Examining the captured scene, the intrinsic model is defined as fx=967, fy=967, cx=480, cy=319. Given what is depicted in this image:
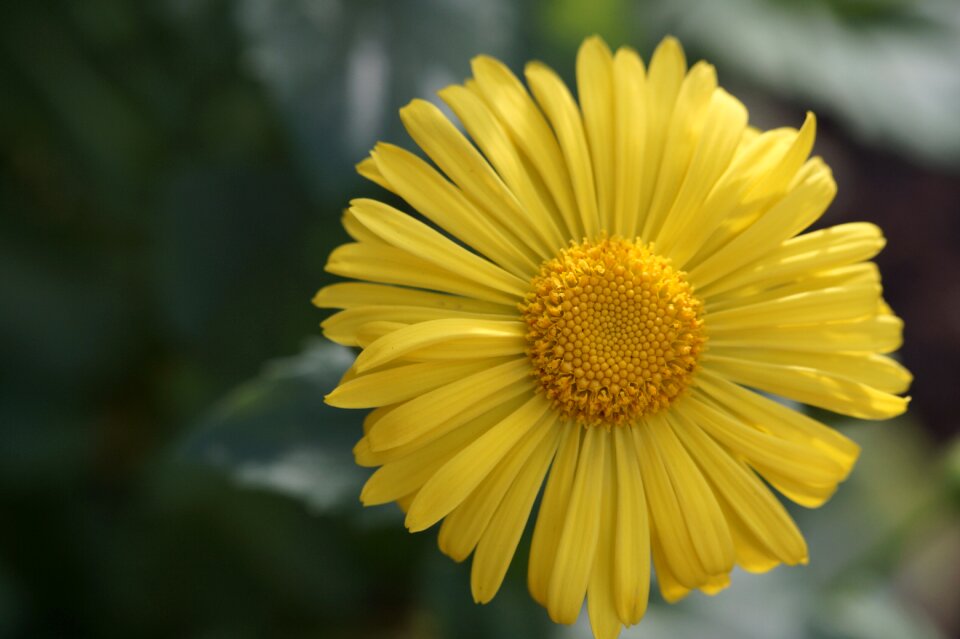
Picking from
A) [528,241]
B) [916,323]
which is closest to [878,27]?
[916,323]

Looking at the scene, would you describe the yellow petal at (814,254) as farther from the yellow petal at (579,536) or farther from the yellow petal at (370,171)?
the yellow petal at (370,171)

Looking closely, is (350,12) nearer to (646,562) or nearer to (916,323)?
(646,562)

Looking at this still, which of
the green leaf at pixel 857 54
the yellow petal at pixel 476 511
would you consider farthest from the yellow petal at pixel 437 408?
the green leaf at pixel 857 54

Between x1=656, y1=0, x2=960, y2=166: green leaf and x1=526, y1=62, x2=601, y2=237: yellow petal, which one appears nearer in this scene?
x1=526, y1=62, x2=601, y2=237: yellow petal

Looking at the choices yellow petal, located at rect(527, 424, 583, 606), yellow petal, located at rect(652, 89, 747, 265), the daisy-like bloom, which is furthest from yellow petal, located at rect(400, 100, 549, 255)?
yellow petal, located at rect(527, 424, 583, 606)

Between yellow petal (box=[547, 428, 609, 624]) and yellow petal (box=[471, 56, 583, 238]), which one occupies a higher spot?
yellow petal (box=[471, 56, 583, 238])

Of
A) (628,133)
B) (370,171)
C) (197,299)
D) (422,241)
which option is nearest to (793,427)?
(628,133)

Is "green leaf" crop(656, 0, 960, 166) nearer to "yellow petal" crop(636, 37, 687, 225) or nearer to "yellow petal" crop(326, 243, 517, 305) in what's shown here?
"yellow petal" crop(636, 37, 687, 225)

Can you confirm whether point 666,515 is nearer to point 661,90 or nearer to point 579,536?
point 579,536
